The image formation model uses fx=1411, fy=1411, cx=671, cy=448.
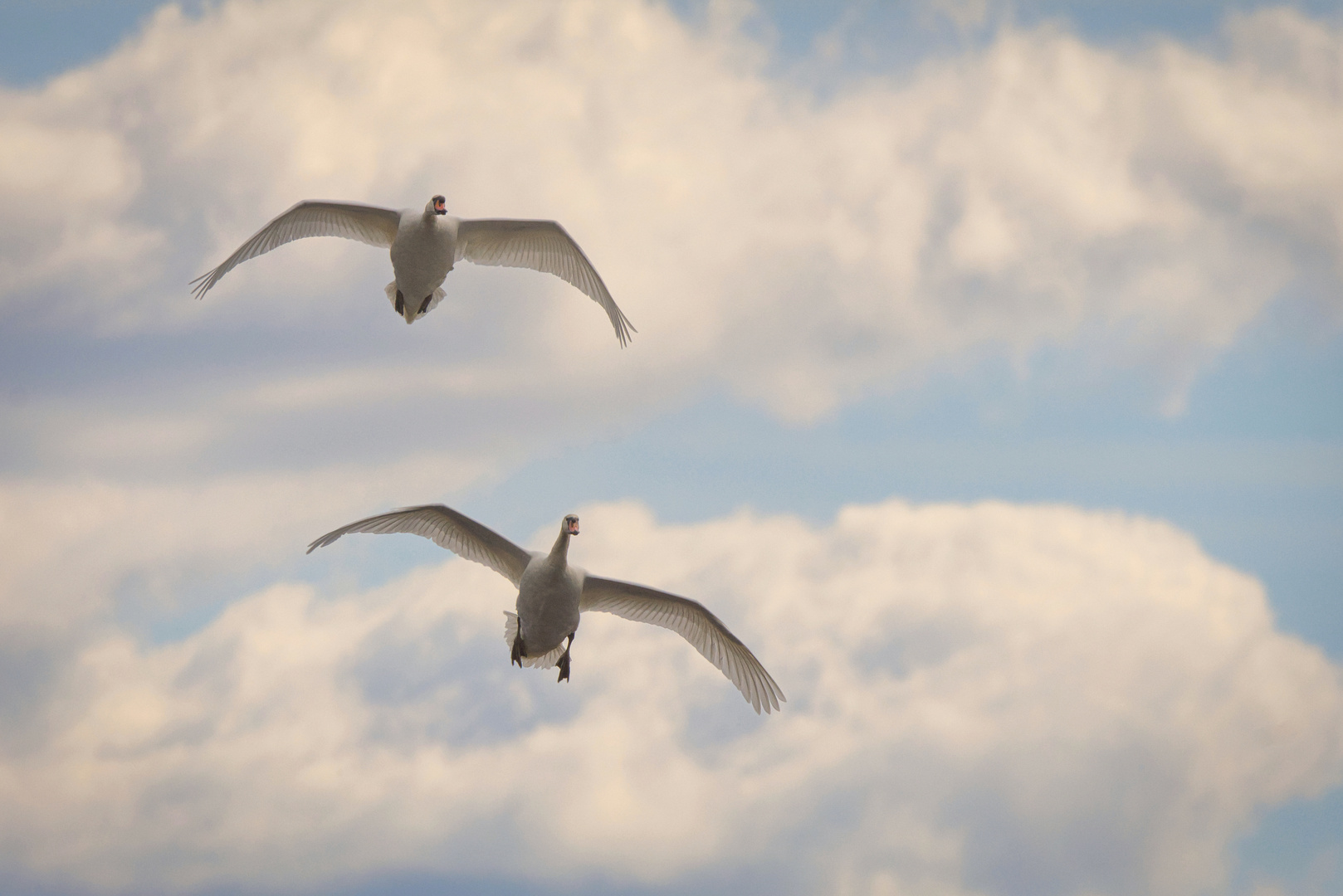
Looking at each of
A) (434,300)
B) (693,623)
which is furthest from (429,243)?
(693,623)

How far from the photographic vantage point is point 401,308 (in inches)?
1705

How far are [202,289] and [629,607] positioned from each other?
15025 mm

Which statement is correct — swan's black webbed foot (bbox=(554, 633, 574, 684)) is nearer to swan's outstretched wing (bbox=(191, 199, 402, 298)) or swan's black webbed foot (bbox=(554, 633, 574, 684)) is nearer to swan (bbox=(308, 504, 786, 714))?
swan (bbox=(308, 504, 786, 714))

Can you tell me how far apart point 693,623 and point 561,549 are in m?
5.37

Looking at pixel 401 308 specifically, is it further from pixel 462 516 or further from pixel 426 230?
pixel 462 516

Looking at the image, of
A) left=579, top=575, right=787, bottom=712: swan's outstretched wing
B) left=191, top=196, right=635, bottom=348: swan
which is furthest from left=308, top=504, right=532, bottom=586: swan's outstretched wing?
left=191, top=196, right=635, bottom=348: swan

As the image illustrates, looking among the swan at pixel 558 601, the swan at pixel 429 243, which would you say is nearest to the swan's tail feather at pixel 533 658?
the swan at pixel 558 601

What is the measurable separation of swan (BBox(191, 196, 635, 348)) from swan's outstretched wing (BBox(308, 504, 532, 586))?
6971 millimetres

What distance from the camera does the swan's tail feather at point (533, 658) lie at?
40.4 meters

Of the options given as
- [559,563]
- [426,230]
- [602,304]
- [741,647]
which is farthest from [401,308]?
[741,647]

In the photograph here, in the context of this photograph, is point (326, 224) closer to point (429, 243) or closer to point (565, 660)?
point (429, 243)

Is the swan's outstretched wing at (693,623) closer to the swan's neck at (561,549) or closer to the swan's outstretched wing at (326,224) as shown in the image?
the swan's neck at (561,549)

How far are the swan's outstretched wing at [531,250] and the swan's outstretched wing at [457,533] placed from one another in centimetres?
835

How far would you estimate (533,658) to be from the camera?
40344 mm
